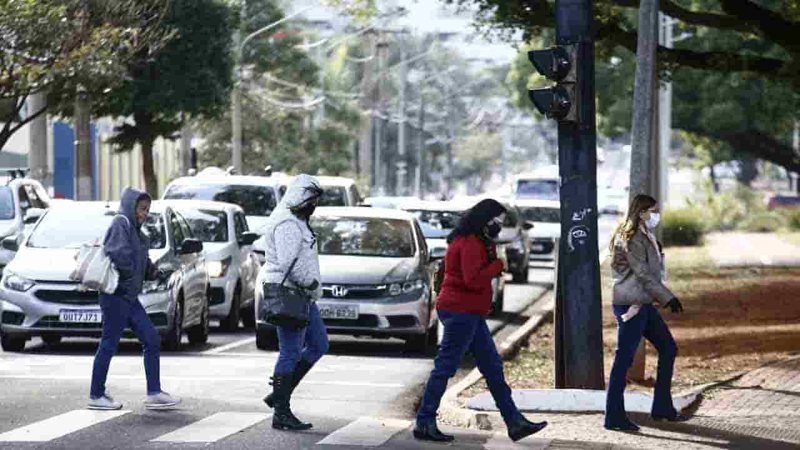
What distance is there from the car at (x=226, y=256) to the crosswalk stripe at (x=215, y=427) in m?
9.41

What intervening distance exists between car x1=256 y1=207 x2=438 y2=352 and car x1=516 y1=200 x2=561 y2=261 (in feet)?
78.3

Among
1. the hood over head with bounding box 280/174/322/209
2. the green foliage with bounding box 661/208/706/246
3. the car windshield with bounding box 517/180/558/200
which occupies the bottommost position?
the green foliage with bounding box 661/208/706/246

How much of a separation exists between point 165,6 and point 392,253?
16.6 m

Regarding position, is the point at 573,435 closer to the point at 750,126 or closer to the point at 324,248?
the point at 324,248

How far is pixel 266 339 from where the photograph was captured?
21703 mm

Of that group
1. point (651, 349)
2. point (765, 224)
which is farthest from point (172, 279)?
point (765, 224)

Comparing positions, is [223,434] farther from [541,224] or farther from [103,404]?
[541,224]

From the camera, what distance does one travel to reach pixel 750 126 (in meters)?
62.9

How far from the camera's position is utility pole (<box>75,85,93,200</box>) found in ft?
125

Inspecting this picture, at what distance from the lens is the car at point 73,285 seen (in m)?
20.5

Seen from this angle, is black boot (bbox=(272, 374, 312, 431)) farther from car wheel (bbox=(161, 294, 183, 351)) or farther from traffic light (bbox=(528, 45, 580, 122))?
car wheel (bbox=(161, 294, 183, 351))

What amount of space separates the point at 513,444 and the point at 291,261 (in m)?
1.87

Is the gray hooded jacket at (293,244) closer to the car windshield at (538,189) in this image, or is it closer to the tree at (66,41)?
the tree at (66,41)

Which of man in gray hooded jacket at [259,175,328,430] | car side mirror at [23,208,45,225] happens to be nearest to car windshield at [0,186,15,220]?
car side mirror at [23,208,45,225]
